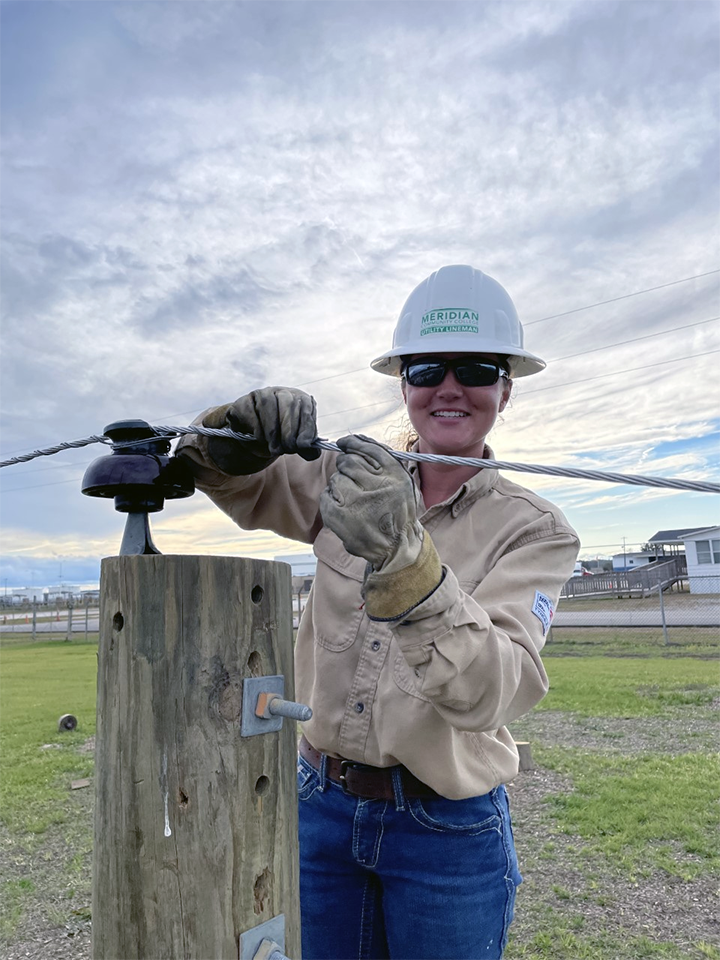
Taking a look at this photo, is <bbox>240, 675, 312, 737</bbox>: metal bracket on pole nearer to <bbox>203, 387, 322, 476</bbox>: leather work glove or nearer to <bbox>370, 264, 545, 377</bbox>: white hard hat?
<bbox>203, 387, 322, 476</bbox>: leather work glove

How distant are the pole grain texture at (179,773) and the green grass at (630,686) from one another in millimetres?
7634

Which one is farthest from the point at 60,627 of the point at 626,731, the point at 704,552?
the point at 626,731

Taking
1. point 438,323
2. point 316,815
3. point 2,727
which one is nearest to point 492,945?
point 316,815

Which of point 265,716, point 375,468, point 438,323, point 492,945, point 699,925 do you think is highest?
point 438,323

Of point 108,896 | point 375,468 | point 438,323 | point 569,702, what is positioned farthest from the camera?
point 569,702

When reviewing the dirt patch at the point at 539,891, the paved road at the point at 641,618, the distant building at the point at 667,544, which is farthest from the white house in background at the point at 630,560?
the dirt patch at the point at 539,891

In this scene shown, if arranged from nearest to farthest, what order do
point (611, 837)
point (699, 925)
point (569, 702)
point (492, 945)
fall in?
point (492, 945) < point (699, 925) < point (611, 837) < point (569, 702)

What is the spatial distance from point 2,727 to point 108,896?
917 cm

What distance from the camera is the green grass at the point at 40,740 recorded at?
5828mm

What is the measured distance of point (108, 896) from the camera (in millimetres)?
1302

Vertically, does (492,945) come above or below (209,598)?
below

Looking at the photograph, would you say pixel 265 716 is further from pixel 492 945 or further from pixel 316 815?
pixel 492 945

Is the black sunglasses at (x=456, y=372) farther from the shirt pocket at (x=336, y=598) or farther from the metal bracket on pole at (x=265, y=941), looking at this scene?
the metal bracket on pole at (x=265, y=941)

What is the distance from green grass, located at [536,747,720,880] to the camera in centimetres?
442
